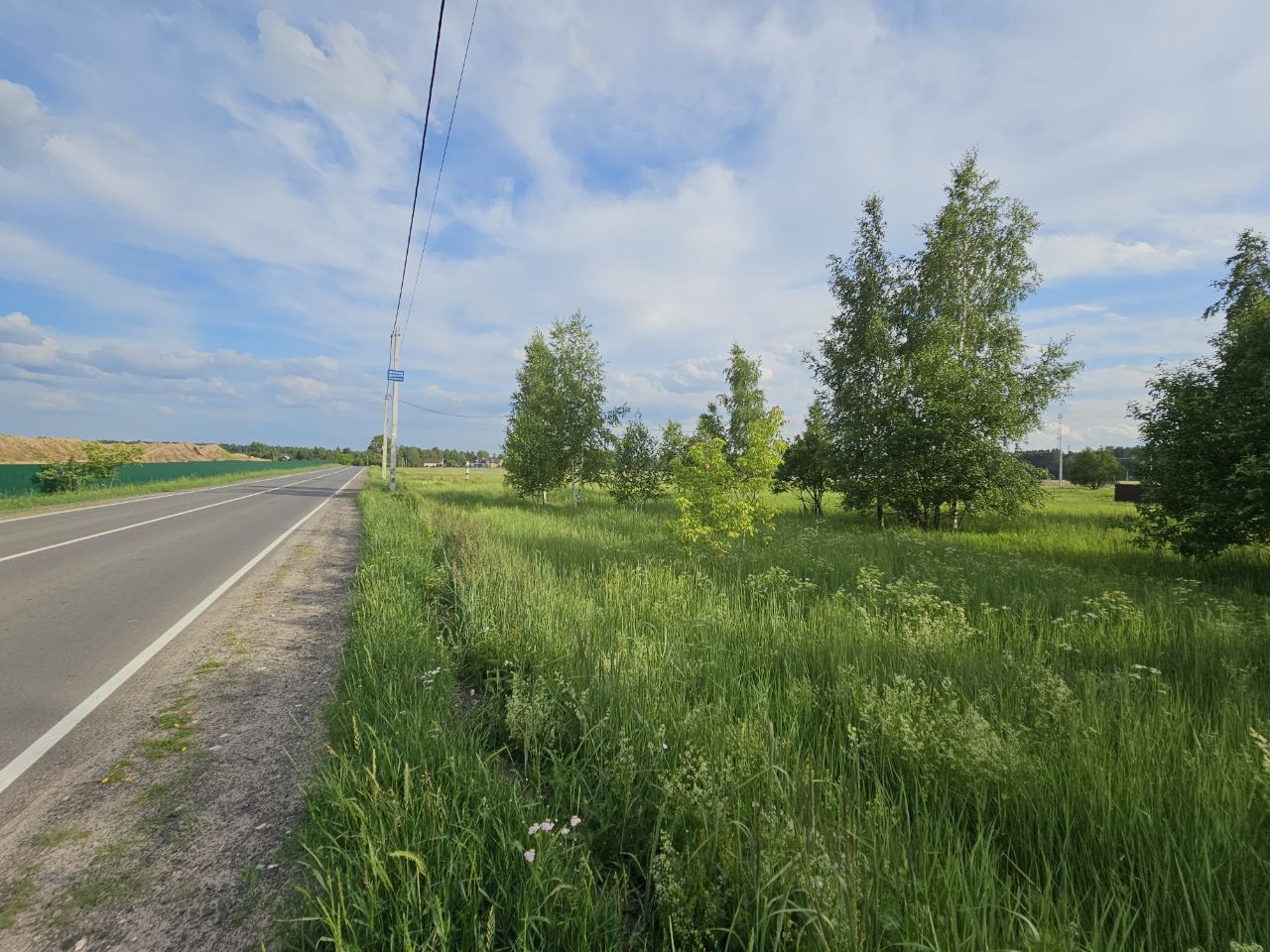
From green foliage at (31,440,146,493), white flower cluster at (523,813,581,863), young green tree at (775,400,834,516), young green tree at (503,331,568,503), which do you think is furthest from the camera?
green foliage at (31,440,146,493)

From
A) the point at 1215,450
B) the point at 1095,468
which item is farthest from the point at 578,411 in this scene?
the point at 1095,468

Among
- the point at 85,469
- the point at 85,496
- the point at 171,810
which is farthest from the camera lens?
the point at 85,469

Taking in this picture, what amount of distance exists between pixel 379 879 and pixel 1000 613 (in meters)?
6.14

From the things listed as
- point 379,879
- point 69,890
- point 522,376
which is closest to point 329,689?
point 69,890

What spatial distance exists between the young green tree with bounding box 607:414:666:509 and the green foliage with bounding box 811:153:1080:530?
7004 mm

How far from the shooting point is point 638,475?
2111 centimetres

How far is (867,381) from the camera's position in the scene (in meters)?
18.2

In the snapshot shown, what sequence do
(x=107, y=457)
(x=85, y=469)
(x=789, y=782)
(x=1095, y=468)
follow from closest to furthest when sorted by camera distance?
1. (x=789, y=782)
2. (x=85, y=469)
3. (x=107, y=457)
4. (x=1095, y=468)

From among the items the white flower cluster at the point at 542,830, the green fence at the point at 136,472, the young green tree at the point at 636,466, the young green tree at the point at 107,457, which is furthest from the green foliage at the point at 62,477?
the white flower cluster at the point at 542,830

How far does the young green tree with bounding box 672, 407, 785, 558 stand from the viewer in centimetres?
727

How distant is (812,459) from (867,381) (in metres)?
3.43

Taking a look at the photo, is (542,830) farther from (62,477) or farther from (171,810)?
(62,477)

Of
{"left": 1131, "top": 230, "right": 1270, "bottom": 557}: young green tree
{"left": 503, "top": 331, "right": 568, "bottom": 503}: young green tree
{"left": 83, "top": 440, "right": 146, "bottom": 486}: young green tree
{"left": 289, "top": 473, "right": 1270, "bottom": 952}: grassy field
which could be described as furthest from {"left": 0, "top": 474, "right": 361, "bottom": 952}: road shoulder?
{"left": 83, "top": 440, "right": 146, "bottom": 486}: young green tree

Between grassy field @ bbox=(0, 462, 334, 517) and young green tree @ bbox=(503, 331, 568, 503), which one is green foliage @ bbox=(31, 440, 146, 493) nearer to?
grassy field @ bbox=(0, 462, 334, 517)
